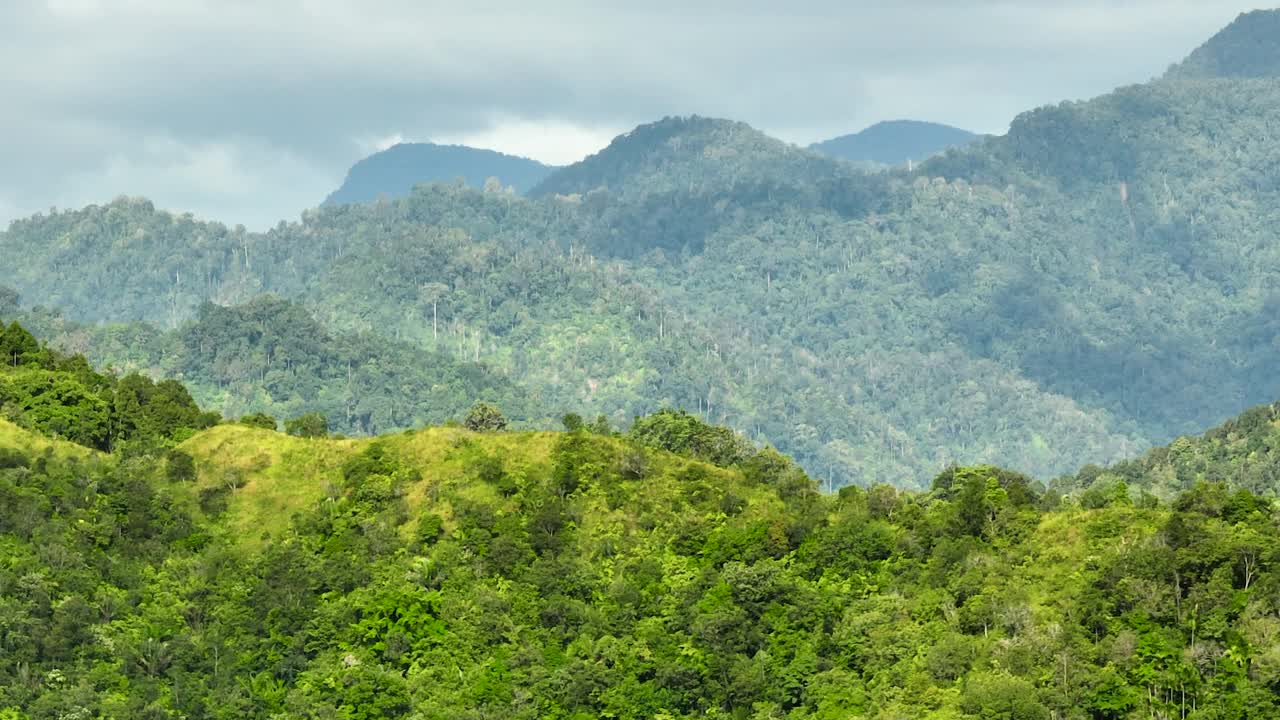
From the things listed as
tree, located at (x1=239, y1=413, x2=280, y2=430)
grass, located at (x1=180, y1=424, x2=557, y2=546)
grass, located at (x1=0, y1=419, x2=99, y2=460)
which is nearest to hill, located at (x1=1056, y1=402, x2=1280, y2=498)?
grass, located at (x1=180, y1=424, x2=557, y2=546)

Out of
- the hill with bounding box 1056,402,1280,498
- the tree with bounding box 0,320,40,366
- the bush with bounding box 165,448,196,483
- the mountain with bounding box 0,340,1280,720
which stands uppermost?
the tree with bounding box 0,320,40,366

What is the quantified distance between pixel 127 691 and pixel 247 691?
556 cm

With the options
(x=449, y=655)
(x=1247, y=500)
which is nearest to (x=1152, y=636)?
(x=1247, y=500)

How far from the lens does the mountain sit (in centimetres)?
8494

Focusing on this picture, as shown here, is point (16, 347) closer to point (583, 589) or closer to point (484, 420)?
point (484, 420)

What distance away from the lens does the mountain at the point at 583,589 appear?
84938mm

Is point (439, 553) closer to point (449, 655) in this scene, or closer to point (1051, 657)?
point (449, 655)

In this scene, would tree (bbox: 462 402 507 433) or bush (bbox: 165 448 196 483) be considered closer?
bush (bbox: 165 448 196 483)

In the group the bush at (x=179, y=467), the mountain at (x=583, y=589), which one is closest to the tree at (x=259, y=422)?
the mountain at (x=583, y=589)

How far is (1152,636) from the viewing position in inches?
3275

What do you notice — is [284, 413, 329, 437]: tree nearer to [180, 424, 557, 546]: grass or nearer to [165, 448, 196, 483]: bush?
[180, 424, 557, 546]: grass

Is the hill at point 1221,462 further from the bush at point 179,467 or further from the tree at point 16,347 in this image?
the tree at point 16,347

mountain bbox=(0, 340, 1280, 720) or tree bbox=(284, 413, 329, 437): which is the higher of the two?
tree bbox=(284, 413, 329, 437)

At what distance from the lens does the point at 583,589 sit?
3826 inches
